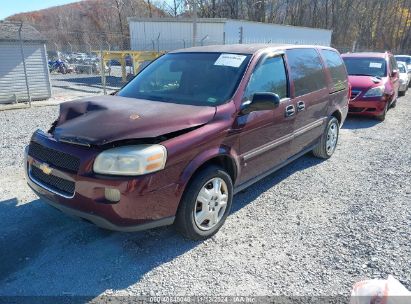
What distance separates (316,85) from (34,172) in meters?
3.83

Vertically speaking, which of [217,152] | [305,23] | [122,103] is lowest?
[217,152]

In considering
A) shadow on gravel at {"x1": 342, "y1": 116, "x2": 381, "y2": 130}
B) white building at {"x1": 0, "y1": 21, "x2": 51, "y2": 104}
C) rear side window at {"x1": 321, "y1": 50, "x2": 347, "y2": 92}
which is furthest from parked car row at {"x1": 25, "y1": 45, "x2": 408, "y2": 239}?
white building at {"x1": 0, "y1": 21, "x2": 51, "y2": 104}

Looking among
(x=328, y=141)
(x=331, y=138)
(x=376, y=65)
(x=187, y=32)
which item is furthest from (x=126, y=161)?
(x=187, y=32)

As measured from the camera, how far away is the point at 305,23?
43.8 meters

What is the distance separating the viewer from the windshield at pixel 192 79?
3.47 meters

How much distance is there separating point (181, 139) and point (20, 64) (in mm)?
11901

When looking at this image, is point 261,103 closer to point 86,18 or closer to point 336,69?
point 336,69

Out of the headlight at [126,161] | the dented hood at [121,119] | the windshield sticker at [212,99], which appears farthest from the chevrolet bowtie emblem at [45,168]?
the windshield sticker at [212,99]

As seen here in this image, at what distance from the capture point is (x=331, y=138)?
5.68 m

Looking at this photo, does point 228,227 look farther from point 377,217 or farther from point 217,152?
point 377,217

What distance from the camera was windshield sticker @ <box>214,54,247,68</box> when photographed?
143 inches

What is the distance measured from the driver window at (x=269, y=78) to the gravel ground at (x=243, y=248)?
1360mm

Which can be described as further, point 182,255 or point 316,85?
point 316,85

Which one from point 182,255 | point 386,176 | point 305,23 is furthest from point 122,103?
point 305,23
